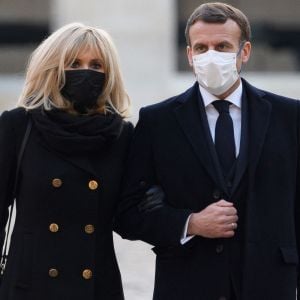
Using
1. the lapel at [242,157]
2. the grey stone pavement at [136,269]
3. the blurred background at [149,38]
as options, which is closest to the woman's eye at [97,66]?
the lapel at [242,157]

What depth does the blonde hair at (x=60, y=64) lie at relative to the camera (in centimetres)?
428

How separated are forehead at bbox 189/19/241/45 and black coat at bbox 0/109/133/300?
73cm

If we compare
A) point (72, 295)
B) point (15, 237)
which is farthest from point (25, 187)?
point (72, 295)

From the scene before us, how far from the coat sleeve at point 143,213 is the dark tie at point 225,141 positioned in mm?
261

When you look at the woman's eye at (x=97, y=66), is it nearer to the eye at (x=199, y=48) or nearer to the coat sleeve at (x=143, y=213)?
the coat sleeve at (x=143, y=213)

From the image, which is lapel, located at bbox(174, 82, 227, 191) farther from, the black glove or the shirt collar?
the black glove

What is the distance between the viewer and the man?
13.5 ft

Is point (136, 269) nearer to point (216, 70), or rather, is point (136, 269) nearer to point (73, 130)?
point (73, 130)

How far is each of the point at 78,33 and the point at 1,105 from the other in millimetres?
11100

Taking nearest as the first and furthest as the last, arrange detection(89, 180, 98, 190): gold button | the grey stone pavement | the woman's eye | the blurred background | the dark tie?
1. the dark tie
2. detection(89, 180, 98, 190): gold button
3. the woman's eye
4. the grey stone pavement
5. the blurred background

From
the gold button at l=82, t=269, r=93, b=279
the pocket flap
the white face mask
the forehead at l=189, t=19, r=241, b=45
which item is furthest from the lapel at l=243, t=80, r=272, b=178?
the gold button at l=82, t=269, r=93, b=279

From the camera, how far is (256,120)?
13.8 ft

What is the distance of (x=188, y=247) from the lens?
4.17m

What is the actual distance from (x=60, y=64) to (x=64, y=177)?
0.50m
